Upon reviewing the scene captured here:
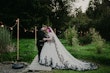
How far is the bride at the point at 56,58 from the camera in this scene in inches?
519

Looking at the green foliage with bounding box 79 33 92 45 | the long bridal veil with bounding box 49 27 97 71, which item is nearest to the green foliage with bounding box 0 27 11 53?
the long bridal veil with bounding box 49 27 97 71

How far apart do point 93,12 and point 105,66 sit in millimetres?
24756

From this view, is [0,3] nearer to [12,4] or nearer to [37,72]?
[12,4]

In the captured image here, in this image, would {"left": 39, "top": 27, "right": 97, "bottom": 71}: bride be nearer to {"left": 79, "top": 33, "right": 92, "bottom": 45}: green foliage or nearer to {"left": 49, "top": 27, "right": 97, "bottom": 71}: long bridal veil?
{"left": 49, "top": 27, "right": 97, "bottom": 71}: long bridal veil

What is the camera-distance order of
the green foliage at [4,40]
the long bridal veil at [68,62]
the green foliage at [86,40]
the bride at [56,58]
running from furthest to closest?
1. the green foliage at [86,40]
2. the green foliage at [4,40]
3. the long bridal veil at [68,62]
4. the bride at [56,58]

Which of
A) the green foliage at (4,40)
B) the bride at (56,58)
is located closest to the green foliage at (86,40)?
the green foliage at (4,40)

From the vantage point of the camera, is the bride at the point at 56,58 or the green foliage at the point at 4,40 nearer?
the bride at the point at 56,58

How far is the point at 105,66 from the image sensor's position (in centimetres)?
1409

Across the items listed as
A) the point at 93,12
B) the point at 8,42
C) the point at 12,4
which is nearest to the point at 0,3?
the point at 12,4

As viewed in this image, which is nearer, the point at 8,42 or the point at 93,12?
the point at 8,42

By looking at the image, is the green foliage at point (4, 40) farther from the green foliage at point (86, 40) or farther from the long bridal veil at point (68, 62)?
the green foliage at point (86, 40)

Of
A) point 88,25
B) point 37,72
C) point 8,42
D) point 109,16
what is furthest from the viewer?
point 88,25

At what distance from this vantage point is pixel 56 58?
13445 mm

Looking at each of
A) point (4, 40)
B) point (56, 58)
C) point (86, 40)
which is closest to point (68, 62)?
point (56, 58)
